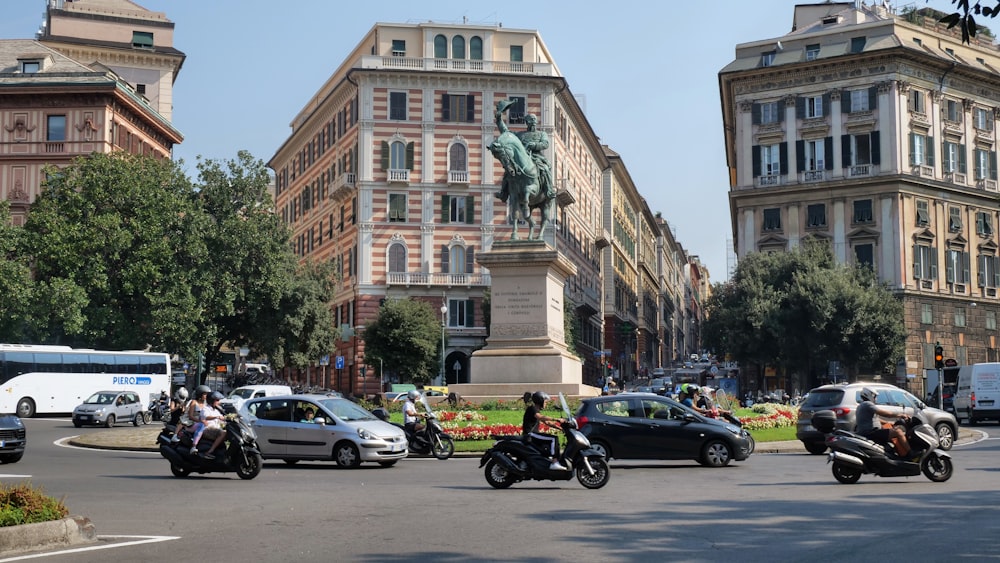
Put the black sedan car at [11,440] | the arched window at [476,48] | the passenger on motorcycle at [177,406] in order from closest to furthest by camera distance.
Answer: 1. the black sedan car at [11,440]
2. the passenger on motorcycle at [177,406]
3. the arched window at [476,48]

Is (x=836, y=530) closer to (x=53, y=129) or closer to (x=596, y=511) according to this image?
(x=596, y=511)

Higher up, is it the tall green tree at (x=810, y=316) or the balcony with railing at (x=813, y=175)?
the balcony with railing at (x=813, y=175)

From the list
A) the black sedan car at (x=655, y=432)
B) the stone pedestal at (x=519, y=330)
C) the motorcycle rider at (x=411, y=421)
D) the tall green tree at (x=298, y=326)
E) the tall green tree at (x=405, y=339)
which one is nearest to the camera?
the black sedan car at (x=655, y=432)

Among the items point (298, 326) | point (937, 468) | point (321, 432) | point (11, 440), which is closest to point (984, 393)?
point (937, 468)

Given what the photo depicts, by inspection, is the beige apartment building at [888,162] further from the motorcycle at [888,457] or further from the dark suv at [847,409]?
the motorcycle at [888,457]

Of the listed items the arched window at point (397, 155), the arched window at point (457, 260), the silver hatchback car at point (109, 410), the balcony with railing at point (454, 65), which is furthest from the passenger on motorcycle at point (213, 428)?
the balcony with railing at point (454, 65)

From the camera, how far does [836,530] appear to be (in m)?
12.5

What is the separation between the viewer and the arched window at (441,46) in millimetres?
76875

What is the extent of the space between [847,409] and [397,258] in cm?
5105

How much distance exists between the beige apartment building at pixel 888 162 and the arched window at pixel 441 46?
61.4ft

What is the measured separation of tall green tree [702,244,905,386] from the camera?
63000 millimetres

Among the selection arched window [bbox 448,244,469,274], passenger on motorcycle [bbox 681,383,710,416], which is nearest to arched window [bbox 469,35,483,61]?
arched window [bbox 448,244,469,274]

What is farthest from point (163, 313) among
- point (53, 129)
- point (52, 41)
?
point (52, 41)

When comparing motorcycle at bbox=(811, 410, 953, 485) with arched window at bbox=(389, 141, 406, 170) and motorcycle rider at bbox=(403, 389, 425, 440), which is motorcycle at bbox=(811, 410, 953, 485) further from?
arched window at bbox=(389, 141, 406, 170)
